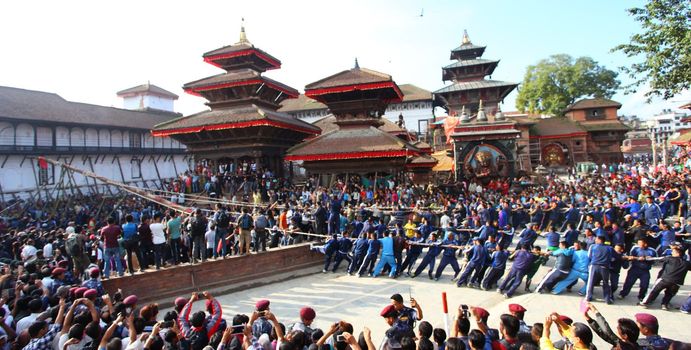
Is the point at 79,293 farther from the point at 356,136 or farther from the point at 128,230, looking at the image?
the point at 356,136

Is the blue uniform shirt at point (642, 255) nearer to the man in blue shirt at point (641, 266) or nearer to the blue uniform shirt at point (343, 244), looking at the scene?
the man in blue shirt at point (641, 266)

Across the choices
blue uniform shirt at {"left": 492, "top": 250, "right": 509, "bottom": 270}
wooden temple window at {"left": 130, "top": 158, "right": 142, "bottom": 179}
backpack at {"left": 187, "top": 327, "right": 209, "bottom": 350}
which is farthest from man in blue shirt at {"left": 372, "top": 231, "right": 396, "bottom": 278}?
wooden temple window at {"left": 130, "top": 158, "right": 142, "bottom": 179}

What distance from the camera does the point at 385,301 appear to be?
32.1 feet

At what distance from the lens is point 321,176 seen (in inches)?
911

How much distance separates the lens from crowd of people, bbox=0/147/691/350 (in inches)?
188

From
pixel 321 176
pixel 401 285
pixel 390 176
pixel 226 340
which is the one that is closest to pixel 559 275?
pixel 401 285

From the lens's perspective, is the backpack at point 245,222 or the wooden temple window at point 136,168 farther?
the wooden temple window at point 136,168

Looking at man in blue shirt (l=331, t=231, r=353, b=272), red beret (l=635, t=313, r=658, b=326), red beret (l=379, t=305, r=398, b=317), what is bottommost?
man in blue shirt (l=331, t=231, r=353, b=272)

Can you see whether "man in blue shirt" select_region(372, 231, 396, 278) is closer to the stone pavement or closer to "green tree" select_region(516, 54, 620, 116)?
the stone pavement

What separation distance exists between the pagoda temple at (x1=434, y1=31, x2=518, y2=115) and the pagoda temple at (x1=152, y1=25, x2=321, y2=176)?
22.7 meters

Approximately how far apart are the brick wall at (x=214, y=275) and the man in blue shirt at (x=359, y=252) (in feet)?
5.62

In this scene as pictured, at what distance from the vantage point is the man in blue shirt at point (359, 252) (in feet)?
40.4

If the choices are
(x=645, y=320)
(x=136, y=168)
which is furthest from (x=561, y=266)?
(x=136, y=168)

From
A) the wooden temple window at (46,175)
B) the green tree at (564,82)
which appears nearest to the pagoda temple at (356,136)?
the wooden temple window at (46,175)
